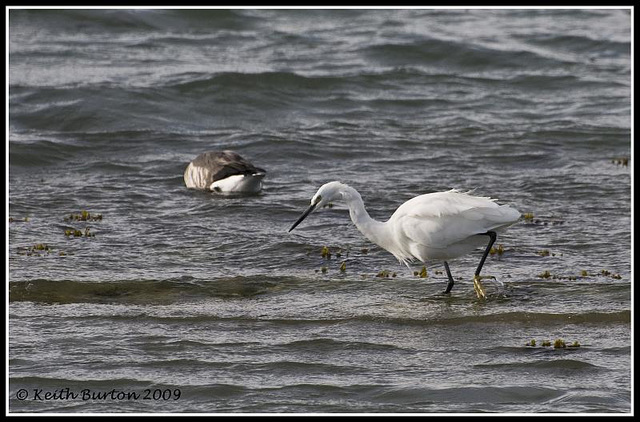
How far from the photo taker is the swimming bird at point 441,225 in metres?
8.21

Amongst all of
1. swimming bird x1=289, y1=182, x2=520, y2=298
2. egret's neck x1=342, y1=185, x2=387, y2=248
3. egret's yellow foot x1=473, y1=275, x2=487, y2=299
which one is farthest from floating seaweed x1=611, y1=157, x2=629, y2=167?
egret's neck x1=342, y1=185, x2=387, y2=248

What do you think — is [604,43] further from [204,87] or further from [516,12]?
[204,87]

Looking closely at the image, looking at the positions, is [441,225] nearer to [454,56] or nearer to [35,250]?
[35,250]

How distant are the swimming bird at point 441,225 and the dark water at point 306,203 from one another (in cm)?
37

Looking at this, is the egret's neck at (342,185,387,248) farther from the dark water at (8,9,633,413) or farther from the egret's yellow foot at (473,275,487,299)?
the egret's yellow foot at (473,275,487,299)

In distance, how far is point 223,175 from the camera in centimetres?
1218

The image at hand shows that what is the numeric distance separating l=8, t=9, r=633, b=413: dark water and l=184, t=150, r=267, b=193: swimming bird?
0.61 ft

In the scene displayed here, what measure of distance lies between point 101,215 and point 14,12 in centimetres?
1067

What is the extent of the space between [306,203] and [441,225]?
3552 millimetres

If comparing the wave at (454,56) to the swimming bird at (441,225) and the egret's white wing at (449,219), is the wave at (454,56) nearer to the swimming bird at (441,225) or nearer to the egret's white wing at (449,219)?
the swimming bird at (441,225)

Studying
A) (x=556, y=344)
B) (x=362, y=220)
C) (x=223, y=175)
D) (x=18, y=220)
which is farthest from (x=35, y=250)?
(x=556, y=344)

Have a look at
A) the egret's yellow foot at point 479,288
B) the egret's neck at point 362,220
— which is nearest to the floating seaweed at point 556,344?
the egret's yellow foot at point 479,288

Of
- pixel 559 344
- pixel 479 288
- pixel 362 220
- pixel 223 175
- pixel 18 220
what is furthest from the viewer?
pixel 223 175

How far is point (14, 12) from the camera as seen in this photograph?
20234mm
